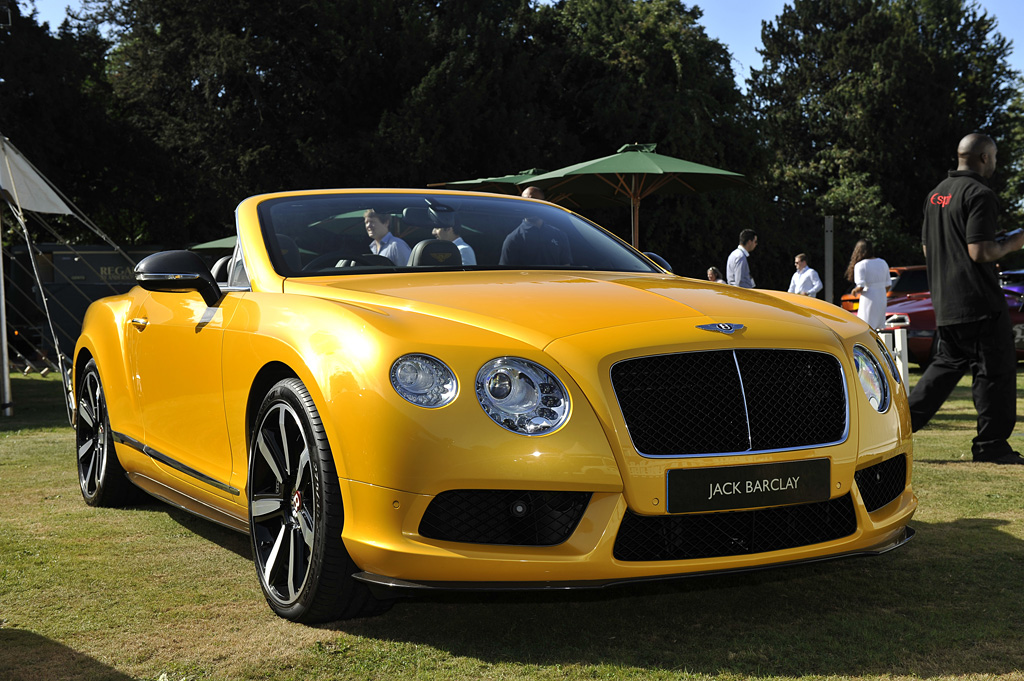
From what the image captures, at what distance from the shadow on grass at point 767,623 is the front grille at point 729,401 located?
1.34 feet

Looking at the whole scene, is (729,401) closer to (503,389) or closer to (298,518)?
(503,389)

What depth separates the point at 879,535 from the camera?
332cm

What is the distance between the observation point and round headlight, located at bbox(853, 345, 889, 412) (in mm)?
3457

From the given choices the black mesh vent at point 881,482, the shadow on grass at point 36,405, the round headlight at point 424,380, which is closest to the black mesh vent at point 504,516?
the round headlight at point 424,380

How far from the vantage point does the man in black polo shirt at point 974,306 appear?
6383 mm

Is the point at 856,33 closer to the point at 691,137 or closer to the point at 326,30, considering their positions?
the point at 691,137

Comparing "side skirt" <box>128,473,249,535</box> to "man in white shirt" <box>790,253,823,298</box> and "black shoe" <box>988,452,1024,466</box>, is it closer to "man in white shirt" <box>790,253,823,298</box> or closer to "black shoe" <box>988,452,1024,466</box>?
"black shoe" <box>988,452,1024,466</box>

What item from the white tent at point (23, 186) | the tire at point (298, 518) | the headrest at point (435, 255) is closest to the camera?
the tire at point (298, 518)

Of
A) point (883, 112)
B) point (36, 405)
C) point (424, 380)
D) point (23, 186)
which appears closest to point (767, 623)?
point (424, 380)

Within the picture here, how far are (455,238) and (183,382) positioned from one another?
1.28 m

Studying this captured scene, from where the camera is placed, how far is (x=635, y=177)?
13.1 metres

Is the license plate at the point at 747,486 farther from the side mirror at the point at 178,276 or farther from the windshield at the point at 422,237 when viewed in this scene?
the side mirror at the point at 178,276

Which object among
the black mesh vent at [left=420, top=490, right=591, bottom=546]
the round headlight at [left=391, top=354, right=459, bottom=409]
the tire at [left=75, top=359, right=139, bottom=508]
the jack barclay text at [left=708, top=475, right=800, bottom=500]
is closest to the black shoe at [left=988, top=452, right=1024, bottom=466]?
the jack barclay text at [left=708, top=475, right=800, bottom=500]

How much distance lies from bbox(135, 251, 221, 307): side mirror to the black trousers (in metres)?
4.43
